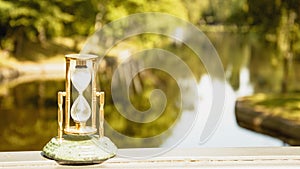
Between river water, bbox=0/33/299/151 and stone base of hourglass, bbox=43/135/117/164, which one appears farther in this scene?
river water, bbox=0/33/299/151

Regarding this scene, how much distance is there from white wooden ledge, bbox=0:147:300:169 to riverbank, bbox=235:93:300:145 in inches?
207

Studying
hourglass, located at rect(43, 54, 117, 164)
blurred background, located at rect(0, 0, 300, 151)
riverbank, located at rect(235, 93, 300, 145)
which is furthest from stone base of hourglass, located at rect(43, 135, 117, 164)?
blurred background, located at rect(0, 0, 300, 151)

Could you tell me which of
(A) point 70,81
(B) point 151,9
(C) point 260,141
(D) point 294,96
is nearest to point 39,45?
(B) point 151,9

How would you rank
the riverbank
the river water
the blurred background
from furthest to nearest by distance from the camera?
the blurred background
the riverbank
the river water

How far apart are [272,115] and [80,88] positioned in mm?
6505

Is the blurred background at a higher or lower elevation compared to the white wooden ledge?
higher

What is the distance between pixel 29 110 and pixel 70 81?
6.53 metres

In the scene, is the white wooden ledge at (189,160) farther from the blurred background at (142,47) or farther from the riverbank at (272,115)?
the blurred background at (142,47)

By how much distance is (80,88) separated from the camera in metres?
0.86

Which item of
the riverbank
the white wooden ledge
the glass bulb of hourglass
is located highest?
the glass bulb of hourglass

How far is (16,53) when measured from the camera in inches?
384

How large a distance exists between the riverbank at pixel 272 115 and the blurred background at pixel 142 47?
92 mm

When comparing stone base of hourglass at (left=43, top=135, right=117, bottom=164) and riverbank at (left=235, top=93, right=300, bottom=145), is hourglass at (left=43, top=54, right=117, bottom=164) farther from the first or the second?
riverbank at (left=235, top=93, right=300, bottom=145)

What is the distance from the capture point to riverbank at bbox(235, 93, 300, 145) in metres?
6.44
